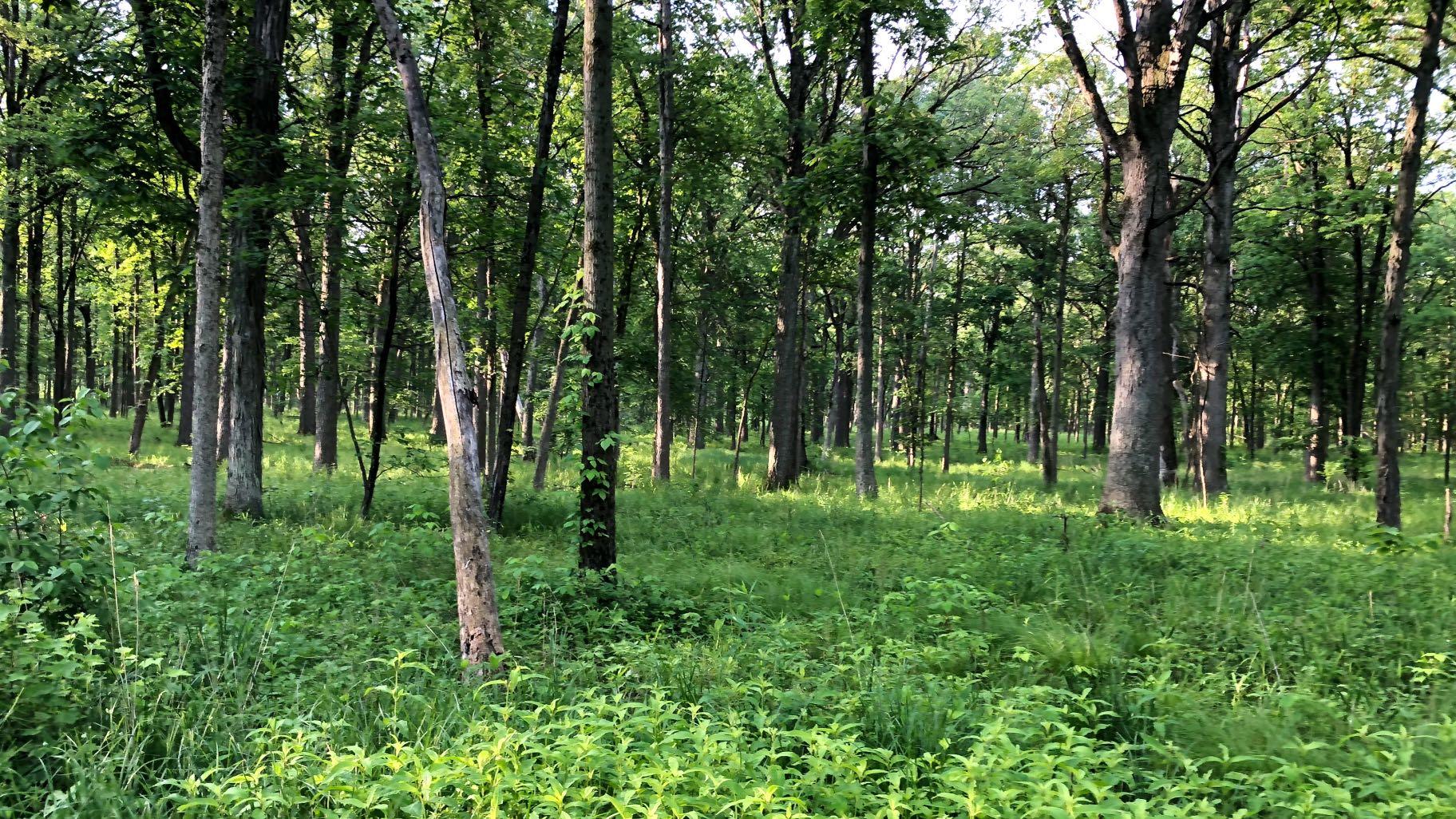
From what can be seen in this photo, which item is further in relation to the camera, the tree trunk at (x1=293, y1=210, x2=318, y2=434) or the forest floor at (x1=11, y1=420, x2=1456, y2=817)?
the tree trunk at (x1=293, y1=210, x2=318, y2=434)

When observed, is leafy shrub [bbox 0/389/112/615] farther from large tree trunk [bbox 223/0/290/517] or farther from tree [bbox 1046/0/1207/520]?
tree [bbox 1046/0/1207/520]

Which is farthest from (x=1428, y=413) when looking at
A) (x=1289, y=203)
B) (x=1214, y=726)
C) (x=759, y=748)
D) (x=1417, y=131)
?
(x=759, y=748)

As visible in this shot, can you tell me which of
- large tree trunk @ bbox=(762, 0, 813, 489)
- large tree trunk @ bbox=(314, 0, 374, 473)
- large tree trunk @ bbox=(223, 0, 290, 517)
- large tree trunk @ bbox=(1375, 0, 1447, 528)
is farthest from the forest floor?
large tree trunk @ bbox=(762, 0, 813, 489)

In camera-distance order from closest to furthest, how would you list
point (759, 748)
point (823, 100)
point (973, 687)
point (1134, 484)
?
point (759, 748), point (973, 687), point (1134, 484), point (823, 100)

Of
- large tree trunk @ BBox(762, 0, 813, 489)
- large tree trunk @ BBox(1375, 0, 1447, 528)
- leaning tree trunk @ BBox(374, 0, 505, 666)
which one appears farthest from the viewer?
large tree trunk @ BBox(762, 0, 813, 489)

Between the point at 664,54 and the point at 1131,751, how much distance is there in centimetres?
1466

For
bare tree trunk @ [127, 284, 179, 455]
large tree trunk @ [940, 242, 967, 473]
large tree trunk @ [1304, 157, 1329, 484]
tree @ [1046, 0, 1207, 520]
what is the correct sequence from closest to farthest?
tree @ [1046, 0, 1207, 520] < bare tree trunk @ [127, 284, 179, 455] < large tree trunk @ [1304, 157, 1329, 484] < large tree trunk @ [940, 242, 967, 473]

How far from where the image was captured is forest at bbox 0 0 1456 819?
306 centimetres

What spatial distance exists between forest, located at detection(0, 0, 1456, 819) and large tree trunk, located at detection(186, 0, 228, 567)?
0.04m

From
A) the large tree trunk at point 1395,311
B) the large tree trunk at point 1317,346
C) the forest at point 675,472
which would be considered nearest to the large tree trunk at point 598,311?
the forest at point 675,472

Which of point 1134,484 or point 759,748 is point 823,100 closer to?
point 1134,484

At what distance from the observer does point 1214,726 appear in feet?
11.3

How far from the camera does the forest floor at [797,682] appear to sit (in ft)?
8.86

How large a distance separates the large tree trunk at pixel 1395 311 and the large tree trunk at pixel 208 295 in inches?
590
